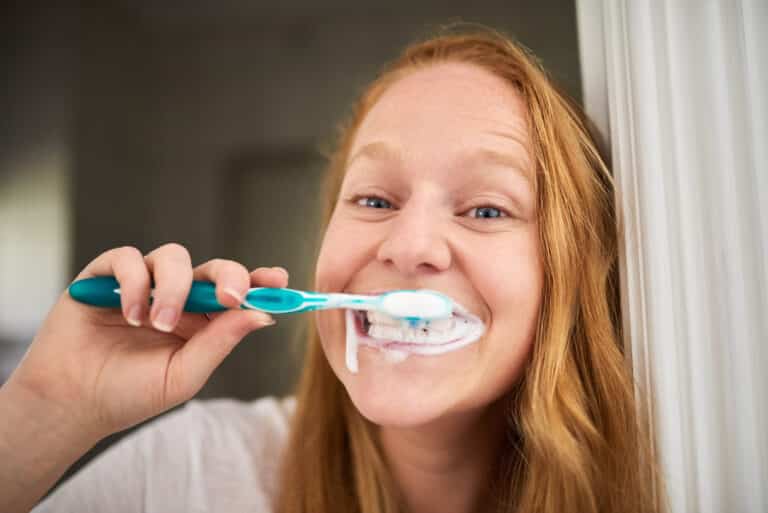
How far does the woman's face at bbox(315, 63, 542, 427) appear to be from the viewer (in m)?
0.60

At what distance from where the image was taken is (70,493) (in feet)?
2.50

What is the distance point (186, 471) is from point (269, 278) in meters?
0.43

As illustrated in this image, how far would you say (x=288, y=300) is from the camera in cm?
52

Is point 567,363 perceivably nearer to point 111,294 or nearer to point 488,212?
point 488,212

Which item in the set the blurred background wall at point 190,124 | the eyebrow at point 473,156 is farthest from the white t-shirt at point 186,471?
the blurred background wall at point 190,124

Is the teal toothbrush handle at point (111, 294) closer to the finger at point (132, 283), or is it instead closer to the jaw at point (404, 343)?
the finger at point (132, 283)

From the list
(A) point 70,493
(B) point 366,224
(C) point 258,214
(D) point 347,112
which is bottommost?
(A) point 70,493

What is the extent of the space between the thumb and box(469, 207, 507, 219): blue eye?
25cm

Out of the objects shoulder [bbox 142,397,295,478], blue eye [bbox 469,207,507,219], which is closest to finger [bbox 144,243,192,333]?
blue eye [bbox 469,207,507,219]

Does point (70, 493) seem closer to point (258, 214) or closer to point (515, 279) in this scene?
point (515, 279)

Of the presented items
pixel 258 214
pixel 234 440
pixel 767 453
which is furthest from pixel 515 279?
pixel 258 214

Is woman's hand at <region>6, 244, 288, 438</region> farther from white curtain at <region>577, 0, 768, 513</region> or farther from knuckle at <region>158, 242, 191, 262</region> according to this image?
white curtain at <region>577, 0, 768, 513</region>

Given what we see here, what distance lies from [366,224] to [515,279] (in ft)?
0.58

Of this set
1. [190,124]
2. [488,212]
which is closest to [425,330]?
[488,212]
